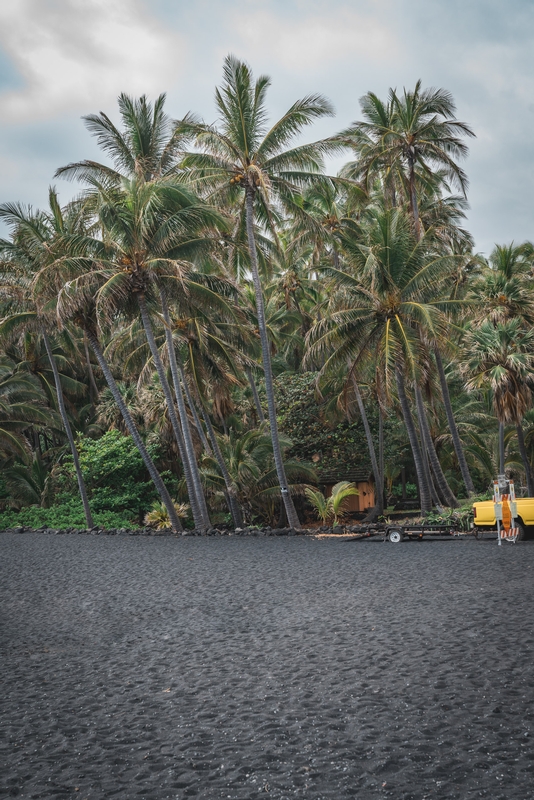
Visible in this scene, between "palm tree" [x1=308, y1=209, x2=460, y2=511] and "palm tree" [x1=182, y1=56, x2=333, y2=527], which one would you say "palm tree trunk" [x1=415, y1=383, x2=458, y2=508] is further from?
"palm tree" [x1=182, y1=56, x2=333, y2=527]

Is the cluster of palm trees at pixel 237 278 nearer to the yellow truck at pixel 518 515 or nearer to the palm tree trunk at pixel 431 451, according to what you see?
the palm tree trunk at pixel 431 451

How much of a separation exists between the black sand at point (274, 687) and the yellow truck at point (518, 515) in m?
4.26

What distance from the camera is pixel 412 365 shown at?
1802 cm

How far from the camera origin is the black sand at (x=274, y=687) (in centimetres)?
400

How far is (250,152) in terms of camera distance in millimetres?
18828

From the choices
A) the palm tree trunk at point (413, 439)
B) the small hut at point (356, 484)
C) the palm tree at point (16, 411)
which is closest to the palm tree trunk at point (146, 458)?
the palm tree trunk at point (413, 439)

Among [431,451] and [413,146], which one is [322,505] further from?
[413,146]

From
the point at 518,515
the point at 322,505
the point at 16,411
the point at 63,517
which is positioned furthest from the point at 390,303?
the point at 16,411

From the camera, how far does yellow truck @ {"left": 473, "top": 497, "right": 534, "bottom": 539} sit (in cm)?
1512

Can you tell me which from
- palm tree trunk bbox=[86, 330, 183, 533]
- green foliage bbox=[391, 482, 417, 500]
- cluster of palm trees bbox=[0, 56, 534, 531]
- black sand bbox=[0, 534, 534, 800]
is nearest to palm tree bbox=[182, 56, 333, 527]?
cluster of palm trees bbox=[0, 56, 534, 531]

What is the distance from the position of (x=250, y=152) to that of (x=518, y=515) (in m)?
11.8

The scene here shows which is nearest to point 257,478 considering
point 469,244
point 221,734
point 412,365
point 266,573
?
point 412,365

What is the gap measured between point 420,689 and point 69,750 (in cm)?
266

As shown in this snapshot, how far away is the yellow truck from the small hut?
11.8 meters
